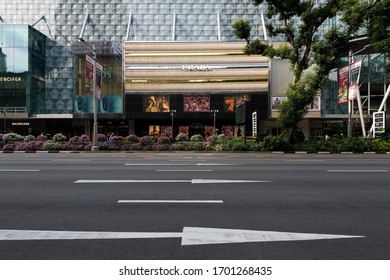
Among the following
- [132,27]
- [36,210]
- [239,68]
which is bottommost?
[36,210]

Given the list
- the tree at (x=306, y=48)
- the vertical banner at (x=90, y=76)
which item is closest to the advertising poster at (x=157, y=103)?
the vertical banner at (x=90, y=76)

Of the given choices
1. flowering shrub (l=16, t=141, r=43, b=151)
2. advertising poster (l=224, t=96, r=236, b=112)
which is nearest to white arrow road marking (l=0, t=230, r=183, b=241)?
flowering shrub (l=16, t=141, r=43, b=151)

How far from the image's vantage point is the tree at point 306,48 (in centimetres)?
2175

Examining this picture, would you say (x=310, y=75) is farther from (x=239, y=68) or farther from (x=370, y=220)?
(x=239, y=68)

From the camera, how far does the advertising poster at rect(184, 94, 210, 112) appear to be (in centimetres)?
4462

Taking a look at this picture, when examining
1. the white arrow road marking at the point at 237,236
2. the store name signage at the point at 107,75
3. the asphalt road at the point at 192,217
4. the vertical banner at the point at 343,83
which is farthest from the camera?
the store name signage at the point at 107,75

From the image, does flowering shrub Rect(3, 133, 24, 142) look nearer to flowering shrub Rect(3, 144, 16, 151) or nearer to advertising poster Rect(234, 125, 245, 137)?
flowering shrub Rect(3, 144, 16, 151)

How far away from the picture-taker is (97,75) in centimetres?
2464

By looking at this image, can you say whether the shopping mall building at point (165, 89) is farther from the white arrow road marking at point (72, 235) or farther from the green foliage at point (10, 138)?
the white arrow road marking at point (72, 235)

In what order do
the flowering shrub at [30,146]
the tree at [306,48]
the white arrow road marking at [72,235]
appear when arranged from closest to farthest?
the white arrow road marking at [72,235] < the tree at [306,48] < the flowering shrub at [30,146]

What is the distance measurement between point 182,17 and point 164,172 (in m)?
54.7

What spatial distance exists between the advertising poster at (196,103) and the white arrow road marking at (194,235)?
133 feet
